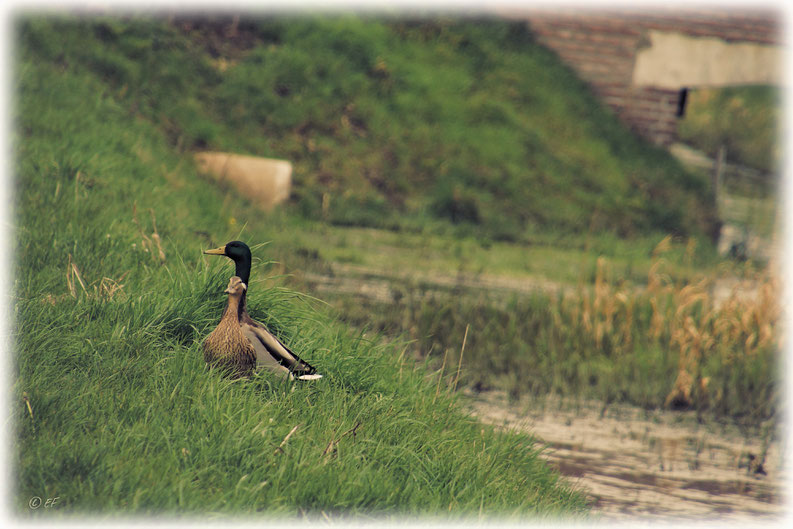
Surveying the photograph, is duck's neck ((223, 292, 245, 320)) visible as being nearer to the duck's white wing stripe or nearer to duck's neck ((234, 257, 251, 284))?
the duck's white wing stripe

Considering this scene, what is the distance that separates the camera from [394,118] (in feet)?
72.1

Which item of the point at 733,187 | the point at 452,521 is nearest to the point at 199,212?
the point at 452,521

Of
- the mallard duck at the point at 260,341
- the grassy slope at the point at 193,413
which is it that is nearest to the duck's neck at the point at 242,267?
the mallard duck at the point at 260,341

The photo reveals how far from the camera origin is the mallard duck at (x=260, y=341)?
20.1 feet

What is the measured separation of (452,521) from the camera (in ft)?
18.6

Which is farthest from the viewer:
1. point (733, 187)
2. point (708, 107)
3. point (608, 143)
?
point (708, 107)

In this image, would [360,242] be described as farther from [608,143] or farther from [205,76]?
[608,143]

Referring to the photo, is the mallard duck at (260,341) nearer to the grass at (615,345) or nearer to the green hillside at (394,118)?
the grass at (615,345)

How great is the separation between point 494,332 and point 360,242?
5.60 metres

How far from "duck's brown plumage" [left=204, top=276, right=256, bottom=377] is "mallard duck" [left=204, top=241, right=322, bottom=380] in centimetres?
2

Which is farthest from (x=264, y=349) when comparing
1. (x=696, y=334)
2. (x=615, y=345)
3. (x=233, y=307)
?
(x=615, y=345)

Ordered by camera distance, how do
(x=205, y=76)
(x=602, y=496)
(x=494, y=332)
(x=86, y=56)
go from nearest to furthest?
(x=602, y=496) < (x=494, y=332) < (x=86, y=56) < (x=205, y=76)

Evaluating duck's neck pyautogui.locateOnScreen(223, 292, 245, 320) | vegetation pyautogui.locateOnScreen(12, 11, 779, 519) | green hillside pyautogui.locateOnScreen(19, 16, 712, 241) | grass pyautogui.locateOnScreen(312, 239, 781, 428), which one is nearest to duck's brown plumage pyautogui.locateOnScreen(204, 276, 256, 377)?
duck's neck pyautogui.locateOnScreen(223, 292, 245, 320)

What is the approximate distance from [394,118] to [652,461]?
13752 millimetres
